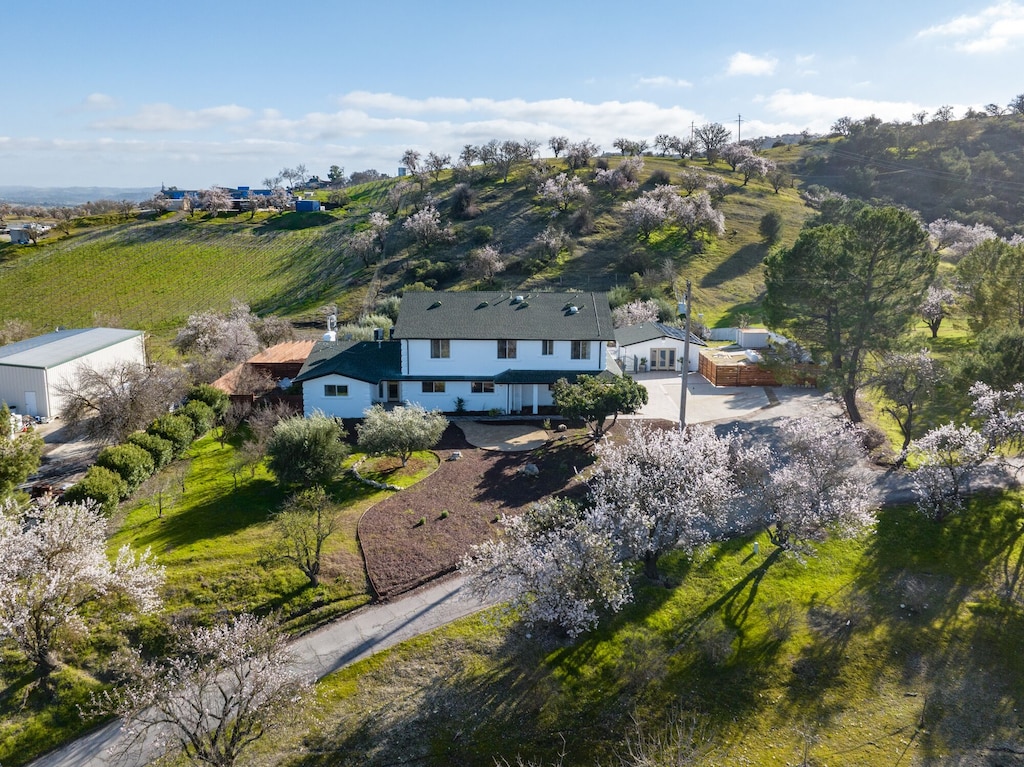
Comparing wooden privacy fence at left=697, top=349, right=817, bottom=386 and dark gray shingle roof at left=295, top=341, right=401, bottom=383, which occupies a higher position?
dark gray shingle roof at left=295, top=341, right=401, bottom=383

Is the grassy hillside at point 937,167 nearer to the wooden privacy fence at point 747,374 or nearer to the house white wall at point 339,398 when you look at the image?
the wooden privacy fence at point 747,374

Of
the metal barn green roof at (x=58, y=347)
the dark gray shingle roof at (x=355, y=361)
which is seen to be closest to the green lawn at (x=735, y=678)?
the dark gray shingle roof at (x=355, y=361)

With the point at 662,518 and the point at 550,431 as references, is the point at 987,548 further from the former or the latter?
the point at 550,431

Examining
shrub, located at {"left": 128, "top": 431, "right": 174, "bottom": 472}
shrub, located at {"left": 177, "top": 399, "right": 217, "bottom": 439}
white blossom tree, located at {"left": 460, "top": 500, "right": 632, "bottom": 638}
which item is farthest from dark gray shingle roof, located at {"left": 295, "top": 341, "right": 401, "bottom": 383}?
white blossom tree, located at {"left": 460, "top": 500, "right": 632, "bottom": 638}

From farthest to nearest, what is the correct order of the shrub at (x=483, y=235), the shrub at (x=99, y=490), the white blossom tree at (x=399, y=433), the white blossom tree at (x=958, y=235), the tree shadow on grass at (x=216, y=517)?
1. the shrub at (x=483, y=235)
2. the white blossom tree at (x=958, y=235)
3. the white blossom tree at (x=399, y=433)
4. the shrub at (x=99, y=490)
5. the tree shadow on grass at (x=216, y=517)

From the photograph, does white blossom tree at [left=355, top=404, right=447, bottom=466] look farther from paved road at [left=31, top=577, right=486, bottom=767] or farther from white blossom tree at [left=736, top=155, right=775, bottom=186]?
white blossom tree at [left=736, top=155, right=775, bottom=186]
